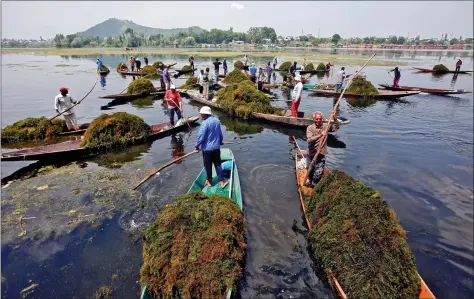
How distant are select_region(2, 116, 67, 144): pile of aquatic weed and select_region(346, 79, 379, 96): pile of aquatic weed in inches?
830

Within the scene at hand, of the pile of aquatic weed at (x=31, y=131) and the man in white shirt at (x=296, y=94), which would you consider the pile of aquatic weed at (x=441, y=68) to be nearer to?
the man in white shirt at (x=296, y=94)

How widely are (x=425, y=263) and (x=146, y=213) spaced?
23.5ft

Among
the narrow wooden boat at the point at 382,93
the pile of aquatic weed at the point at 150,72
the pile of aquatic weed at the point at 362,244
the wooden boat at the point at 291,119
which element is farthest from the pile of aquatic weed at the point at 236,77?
the pile of aquatic weed at the point at 362,244

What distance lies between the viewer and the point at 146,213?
7523 millimetres

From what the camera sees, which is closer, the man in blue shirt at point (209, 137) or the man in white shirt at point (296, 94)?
the man in blue shirt at point (209, 137)

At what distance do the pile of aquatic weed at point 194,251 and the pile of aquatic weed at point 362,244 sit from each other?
5.83 feet

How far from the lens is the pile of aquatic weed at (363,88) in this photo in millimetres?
20948

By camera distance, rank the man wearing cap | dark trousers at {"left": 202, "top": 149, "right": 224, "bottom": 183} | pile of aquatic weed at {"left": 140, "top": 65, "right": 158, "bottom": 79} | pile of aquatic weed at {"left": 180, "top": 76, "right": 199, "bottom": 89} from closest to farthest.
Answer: dark trousers at {"left": 202, "top": 149, "right": 224, "bottom": 183}
the man wearing cap
pile of aquatic weed at {"left": 180, "top": 76, "right": 199, "bottom": 89}
pile of aquatic weed at {"left": 140, "top": 65, "right": 158, "bottom": 79}

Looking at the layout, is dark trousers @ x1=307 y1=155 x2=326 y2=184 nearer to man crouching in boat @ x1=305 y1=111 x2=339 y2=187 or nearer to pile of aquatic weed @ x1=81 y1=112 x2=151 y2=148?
man crouching in boat @ x1=305 y1=111 x2=339 y2=187

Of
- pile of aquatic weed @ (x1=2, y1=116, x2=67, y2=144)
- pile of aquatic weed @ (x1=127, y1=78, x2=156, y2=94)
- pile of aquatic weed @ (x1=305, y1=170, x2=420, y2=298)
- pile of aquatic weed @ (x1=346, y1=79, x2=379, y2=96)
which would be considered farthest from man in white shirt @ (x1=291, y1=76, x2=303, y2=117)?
pile of aquatic weed @ (x1=127, y1=78, x2=156, y2=94)

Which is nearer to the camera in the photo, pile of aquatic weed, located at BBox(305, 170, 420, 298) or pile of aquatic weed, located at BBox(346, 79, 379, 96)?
pile of aquatic weed, located at BBox(305, 170, 420, 298)

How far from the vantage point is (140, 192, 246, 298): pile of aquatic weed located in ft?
14.0

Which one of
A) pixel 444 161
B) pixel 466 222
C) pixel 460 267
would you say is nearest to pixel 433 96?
pixel 444 161

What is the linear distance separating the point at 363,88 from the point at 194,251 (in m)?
21.1
